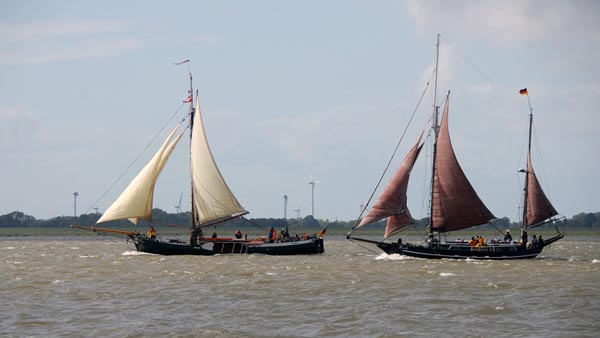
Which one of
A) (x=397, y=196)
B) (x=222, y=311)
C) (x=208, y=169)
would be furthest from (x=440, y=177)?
(x=222, y=311)

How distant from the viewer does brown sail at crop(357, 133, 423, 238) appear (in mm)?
71938

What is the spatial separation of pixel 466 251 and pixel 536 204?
7041 mm

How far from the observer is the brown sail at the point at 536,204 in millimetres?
75625

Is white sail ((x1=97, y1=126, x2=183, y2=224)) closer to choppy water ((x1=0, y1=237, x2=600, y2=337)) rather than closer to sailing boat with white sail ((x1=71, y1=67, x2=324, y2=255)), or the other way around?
sailing boat with white sail ((x1=71, y1=67, x2=324, y2=255))

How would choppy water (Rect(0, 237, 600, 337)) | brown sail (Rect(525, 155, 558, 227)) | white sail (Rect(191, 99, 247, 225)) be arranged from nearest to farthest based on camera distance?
choppy water (Rect(0, 237, 600, 337)) → brown sail (Rect(525, 155, 558, 227)) → white sail (Rect(191, 99, 247, 225))

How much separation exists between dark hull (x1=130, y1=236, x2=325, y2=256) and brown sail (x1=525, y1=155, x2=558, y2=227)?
1742 centimetres

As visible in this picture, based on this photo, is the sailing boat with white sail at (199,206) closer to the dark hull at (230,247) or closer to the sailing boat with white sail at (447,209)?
the dark hull at (230,247)

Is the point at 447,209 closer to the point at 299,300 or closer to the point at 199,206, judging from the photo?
the point at 199,206

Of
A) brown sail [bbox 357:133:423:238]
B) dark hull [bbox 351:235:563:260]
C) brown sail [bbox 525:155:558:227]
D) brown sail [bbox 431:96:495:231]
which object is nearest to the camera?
brown sail [bbox 357:133:423:238]

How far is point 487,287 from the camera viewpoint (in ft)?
155

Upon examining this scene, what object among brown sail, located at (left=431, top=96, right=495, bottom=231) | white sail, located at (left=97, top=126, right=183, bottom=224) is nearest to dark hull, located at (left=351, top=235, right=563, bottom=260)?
brown sail, located at (left=431, top=96, right=495, bottom=231)

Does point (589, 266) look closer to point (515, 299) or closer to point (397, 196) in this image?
point (397, 196)

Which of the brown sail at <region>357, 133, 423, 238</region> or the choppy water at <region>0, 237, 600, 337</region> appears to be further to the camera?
the brown sail at <region>357, 133, 423, 238</region>

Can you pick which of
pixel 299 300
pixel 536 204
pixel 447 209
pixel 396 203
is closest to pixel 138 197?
pixel 396 203
